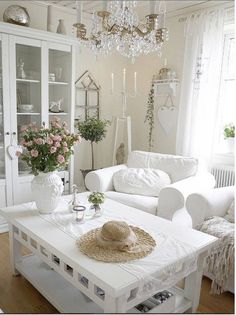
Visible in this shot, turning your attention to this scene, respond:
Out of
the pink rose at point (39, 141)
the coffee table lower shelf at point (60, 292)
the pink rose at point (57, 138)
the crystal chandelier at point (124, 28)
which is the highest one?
the crystal chandelier at point (124, 28)

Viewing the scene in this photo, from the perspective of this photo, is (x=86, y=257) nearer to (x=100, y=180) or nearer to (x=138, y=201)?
(x=138, y=201)

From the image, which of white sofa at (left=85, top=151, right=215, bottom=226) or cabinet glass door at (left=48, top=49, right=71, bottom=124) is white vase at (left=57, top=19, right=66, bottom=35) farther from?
white sofa at (left=85, top=151, right=215, bottom=226)

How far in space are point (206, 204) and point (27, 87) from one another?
2.08 metres

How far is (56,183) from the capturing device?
6.53ft

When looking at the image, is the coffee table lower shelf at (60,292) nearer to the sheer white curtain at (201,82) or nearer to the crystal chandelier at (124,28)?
the crystal chandelier at (124,28)

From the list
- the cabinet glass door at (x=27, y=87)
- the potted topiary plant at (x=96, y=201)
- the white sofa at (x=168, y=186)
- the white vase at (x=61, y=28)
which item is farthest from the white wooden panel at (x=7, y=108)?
the potted topiary plant at (x=96, y=201)

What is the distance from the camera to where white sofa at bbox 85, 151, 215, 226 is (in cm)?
244

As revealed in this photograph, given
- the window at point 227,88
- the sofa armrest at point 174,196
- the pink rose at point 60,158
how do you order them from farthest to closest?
the window at point 227,88 → the sofa armrest at point 174,196 → the pink rose at point 60,158

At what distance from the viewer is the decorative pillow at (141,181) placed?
283cm

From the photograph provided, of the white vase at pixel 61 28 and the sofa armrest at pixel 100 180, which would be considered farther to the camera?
the white vase at pixel 61 28

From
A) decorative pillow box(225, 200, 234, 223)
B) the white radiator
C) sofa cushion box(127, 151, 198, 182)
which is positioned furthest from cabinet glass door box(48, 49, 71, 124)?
decorative pillow box(225, 200, 234, 223)

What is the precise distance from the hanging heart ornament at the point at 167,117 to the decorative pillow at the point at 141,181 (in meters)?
0.82

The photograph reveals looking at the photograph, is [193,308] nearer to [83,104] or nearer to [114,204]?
[114,204]

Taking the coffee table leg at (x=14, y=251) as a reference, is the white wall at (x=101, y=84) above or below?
above
